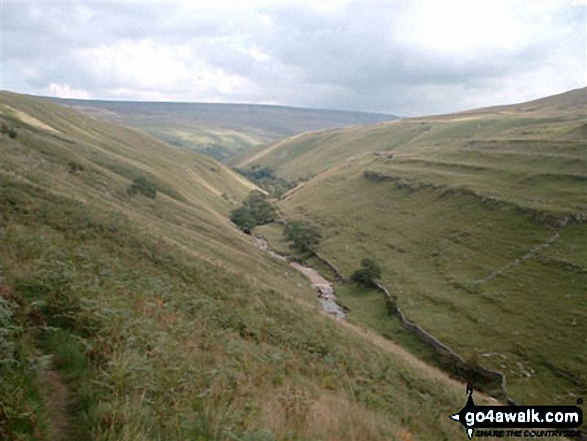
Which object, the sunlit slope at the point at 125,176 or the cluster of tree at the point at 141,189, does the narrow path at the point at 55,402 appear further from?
the cluster of tree at the point at 141,189

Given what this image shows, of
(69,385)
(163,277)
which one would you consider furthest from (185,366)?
(163,277)

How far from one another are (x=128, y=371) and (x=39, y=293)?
564 centimetres

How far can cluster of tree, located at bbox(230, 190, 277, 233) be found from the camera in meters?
118

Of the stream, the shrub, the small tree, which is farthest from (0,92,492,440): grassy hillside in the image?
the small tree

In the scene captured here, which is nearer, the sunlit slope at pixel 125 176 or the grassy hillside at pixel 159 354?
the grassy hillside at pixel 159 354

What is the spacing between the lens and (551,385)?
1708 inches

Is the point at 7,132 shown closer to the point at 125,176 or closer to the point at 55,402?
the point at 125,176

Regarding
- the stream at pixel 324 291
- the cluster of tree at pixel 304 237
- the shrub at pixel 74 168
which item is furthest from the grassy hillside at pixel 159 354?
the cluster of tree at pixel 304 237

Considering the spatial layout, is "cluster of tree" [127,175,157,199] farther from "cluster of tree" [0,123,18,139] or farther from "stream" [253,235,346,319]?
"stream" [253,235,346,319]

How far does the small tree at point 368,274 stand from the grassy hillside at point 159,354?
42.0 metres

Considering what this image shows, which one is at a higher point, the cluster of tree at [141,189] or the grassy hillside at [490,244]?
the cluster of tree at [141,189]

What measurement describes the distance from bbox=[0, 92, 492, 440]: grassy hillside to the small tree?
41997mm

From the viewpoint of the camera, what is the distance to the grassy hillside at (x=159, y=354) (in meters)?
8.29

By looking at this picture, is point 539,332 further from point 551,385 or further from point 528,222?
point 528,222
